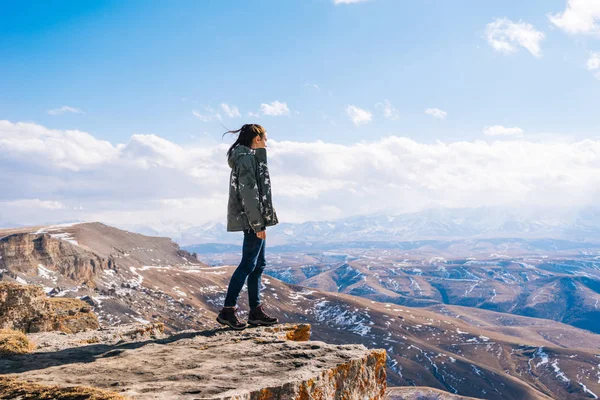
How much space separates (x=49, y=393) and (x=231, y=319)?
5726mm

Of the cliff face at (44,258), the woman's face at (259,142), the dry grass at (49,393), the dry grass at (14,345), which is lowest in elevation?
the cliff face at (44,258)

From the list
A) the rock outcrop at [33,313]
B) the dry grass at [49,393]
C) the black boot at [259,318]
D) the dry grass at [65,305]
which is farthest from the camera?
the dry grass at [65,305]

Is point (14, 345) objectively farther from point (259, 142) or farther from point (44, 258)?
point (44, 258)

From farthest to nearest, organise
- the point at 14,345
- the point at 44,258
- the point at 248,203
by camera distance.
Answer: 1. the point at 44,258
2. the point at 248,203
3. the point at 14,345

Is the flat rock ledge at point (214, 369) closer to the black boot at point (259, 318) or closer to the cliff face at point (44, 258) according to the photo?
the black boot at point (259, 318)

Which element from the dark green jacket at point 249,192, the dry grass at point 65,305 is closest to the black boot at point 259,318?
the dark green jacket at point 249,192

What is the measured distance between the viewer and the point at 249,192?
9.80 meters

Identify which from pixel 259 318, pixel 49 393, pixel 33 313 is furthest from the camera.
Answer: pixel 33 313

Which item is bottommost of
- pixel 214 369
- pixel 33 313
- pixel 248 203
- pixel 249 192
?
pixel 33 313

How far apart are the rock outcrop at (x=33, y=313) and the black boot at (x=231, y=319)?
6.69m

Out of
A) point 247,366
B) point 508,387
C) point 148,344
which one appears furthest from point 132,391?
point 508,387

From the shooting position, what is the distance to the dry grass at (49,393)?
4676mm

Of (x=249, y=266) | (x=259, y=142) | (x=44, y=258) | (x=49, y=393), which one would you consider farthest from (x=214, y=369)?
(x=44, y=258)

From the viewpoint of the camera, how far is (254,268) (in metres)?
10.7
